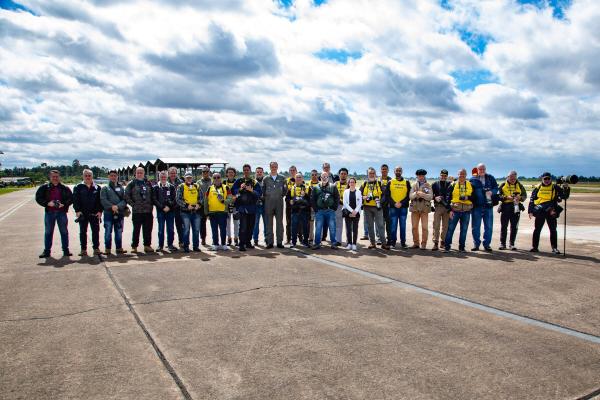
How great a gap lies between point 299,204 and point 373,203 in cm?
189

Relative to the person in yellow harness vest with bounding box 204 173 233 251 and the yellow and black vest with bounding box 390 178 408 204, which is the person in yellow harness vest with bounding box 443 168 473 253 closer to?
the yellow and black vest with bounding box 390 178 408 204

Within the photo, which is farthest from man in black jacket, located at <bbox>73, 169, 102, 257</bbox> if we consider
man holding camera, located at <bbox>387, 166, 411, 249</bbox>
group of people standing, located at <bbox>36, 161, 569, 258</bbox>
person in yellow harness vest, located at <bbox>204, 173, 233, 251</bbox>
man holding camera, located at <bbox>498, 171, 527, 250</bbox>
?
man holding camera, located at <bbox>498, 171, 527, 250</bbox>

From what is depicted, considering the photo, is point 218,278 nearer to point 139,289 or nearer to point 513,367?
point 139,289

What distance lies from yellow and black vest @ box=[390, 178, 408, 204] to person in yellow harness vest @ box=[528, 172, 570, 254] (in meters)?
3.21

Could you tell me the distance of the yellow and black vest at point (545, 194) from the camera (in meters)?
10.2

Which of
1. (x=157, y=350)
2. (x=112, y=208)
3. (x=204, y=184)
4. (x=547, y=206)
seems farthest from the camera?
(x=204, y=184)

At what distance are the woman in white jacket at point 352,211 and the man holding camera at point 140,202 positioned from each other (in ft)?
15.7

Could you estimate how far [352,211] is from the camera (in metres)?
10.3

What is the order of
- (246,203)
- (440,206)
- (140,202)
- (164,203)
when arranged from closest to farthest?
(140,202), (164,203), (246,203), (440,206)

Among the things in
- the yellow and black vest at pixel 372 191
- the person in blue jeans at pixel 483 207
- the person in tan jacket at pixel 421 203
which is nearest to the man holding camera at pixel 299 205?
the yellow and black vest at pixel 372 191

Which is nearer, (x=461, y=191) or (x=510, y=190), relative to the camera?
(x=461, y=191)

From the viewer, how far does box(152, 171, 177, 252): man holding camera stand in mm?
9875

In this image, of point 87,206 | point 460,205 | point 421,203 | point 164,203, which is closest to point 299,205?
point 421,203

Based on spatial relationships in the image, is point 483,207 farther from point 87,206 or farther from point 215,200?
point 87,206
